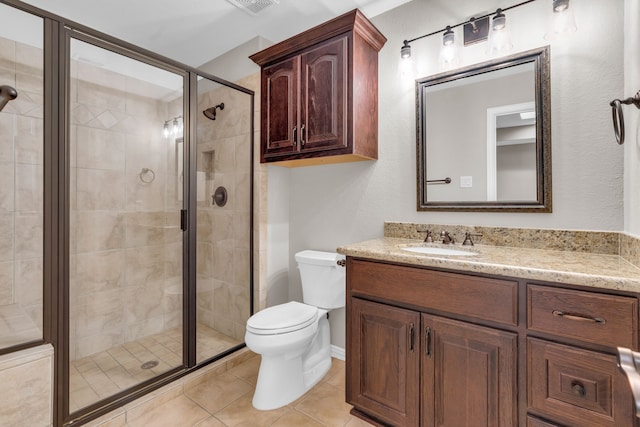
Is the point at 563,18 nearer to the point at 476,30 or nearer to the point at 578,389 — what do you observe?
the point at 476,30

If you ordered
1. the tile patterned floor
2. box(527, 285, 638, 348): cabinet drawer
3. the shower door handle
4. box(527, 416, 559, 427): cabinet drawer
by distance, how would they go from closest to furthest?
1. box(527, 285, 638, 348): cabinet drawer
2. box(527, 416, 559, 427): cabinet drawer
3. the tile patterned floor
4. the shower door handle

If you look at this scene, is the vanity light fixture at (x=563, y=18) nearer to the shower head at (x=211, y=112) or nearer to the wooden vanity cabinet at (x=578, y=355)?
the wooden vanity cabinet at (x=578, y=355)

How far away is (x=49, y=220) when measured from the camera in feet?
4.73

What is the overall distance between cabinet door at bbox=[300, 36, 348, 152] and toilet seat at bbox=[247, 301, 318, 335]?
1.03 m

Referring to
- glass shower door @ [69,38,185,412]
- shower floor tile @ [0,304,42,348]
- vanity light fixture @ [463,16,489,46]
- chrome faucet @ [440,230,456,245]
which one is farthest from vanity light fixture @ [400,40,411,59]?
shower floor tile @ [0,304,42,348]

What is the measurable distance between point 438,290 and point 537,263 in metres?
0.37

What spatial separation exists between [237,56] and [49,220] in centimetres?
186

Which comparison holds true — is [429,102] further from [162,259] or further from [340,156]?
[162,259]

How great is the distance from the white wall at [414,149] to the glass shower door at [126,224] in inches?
38.2

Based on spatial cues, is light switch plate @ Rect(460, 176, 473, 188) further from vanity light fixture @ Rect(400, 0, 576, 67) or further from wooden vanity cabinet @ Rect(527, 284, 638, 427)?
wooden vanity cabinet @ Rect(527, 284, 638, 427)

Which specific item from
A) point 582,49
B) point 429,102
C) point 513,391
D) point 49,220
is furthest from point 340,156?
point 49,220

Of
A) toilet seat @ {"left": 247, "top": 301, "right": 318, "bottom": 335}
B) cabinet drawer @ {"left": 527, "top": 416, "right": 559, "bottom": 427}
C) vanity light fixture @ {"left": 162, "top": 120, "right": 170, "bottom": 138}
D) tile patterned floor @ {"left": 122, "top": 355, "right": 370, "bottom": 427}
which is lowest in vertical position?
tile patterned floor @ {"left": 122, "top": 355, "right": 370, "bottom": 427}

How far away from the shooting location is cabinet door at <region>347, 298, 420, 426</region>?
1.35m

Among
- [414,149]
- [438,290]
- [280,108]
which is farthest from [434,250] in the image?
[280,108]
